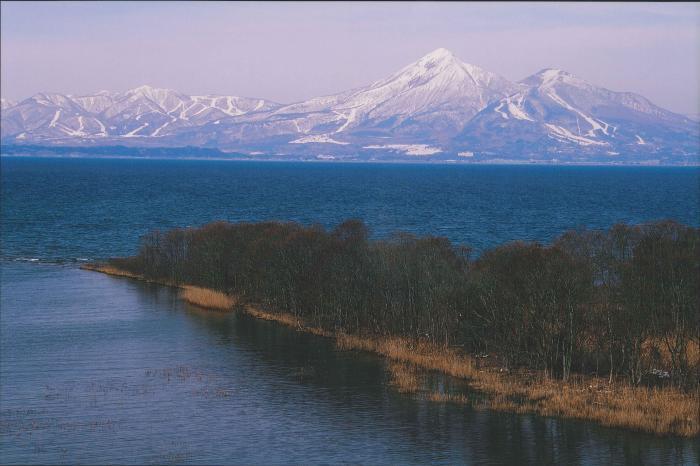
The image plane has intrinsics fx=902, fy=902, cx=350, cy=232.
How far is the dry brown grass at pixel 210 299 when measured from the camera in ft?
231

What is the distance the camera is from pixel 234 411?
137ft

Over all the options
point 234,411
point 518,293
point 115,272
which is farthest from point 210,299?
point 518,293

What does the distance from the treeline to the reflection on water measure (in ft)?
13.8

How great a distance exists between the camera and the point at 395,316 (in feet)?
183

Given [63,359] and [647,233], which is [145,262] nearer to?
[63,359]

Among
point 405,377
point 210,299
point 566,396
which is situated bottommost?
point 405,377

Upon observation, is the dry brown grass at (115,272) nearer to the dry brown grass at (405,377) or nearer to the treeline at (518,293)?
the treeline at (518,293)

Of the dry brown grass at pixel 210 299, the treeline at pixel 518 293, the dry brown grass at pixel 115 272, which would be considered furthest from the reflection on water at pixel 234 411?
the dry brown grass at pixel 115 272

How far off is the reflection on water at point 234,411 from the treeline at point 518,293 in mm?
4220

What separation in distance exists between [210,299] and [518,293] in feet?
104

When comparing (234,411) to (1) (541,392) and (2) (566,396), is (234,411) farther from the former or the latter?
(2) (566,396)

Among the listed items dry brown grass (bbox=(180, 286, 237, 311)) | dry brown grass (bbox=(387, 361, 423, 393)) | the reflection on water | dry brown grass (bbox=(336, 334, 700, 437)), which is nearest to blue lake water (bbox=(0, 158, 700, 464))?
the reflection on water

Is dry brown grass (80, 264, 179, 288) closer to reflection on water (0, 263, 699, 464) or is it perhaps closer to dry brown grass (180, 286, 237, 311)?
dry brown grass (180, 286, 237, 311)

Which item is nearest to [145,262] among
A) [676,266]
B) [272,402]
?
[272,402]
